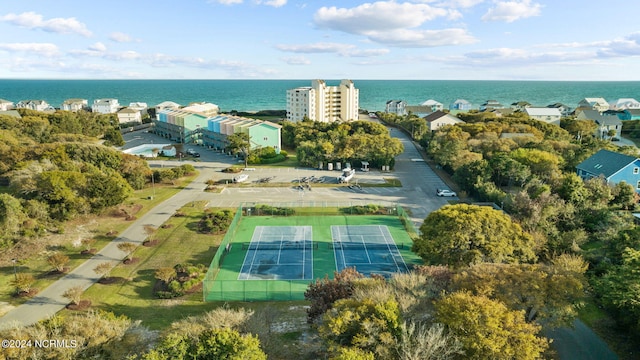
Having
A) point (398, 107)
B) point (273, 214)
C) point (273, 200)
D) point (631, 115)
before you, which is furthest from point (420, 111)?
point (273, 214)

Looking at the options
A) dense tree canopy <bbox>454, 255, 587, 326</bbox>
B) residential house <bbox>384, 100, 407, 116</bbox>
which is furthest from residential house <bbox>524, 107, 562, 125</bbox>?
dense tree canopy <bbox>454, 255, 587, 326</bbox>

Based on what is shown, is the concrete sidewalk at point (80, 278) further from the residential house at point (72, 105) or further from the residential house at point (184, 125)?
the residential house at point (72, 105)

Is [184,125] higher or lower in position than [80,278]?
higher

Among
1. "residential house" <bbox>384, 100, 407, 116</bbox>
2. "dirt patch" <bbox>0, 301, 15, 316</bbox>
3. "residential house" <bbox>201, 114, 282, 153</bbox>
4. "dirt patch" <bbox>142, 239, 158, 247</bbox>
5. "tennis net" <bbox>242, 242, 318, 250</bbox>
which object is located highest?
"residential house" <bbox>384, 100, 407, 116</bbox>

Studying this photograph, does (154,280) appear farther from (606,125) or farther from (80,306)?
(606,125)

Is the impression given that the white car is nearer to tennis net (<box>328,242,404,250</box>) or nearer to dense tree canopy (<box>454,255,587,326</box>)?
tennis net (<box>328,242,404,250</box>)

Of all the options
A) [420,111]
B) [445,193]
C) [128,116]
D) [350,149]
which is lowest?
[445,193]
